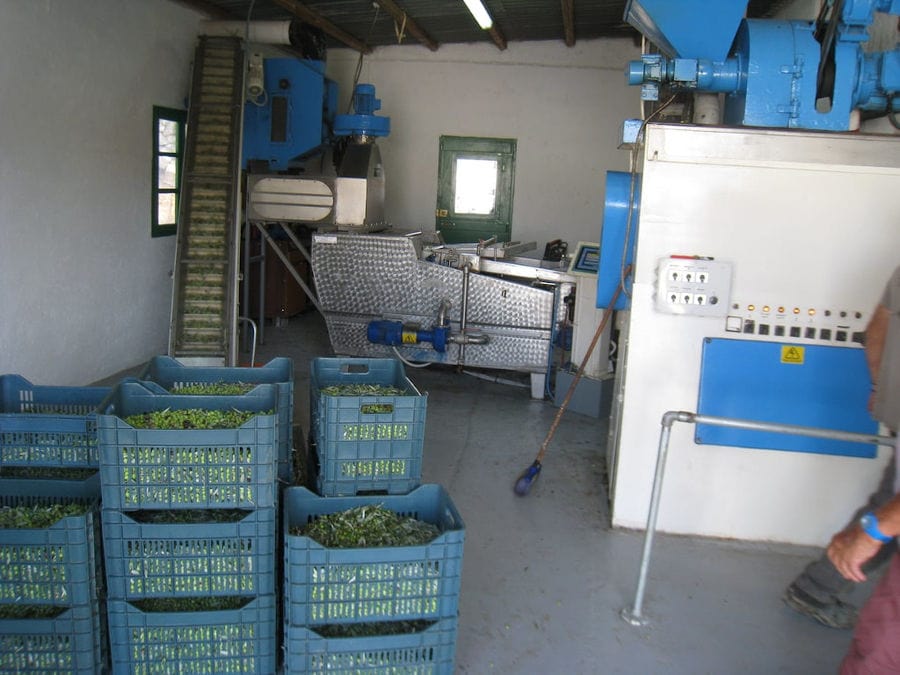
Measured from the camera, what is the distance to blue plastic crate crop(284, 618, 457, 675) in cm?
239

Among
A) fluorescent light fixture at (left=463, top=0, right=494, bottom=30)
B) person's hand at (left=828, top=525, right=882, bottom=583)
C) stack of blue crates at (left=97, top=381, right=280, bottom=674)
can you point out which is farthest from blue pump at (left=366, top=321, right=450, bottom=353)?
person's hand at (left=828, top=525, right=882, bottom=583)

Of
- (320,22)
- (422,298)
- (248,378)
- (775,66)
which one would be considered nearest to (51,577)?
(248,378)

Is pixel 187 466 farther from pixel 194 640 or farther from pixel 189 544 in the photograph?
pixel 194 640

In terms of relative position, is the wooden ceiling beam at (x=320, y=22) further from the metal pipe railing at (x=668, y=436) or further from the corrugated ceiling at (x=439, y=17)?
the metal pipe railing at (x=668, y=436)

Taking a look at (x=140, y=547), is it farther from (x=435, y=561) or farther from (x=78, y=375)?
(x=78, y=375)

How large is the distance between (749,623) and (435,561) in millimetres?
1503

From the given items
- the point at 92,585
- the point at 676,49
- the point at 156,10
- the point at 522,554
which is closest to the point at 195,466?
the point at 92,585

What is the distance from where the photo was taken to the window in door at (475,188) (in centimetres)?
981

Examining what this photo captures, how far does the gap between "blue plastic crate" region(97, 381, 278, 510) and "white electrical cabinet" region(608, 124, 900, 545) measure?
6.29 feet

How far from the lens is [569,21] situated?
26.2 feet

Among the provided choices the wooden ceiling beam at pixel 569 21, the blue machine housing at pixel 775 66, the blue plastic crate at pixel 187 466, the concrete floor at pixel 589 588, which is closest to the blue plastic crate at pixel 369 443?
the blue plastic crate at pixel 187 466

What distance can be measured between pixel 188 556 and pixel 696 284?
7.83 ft

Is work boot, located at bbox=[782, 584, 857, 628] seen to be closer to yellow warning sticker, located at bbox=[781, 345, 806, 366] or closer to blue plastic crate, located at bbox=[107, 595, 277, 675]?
yellow warning sticker, located at bbox=[781, 345, 806, 366]

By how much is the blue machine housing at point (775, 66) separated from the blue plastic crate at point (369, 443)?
1.93 meters
